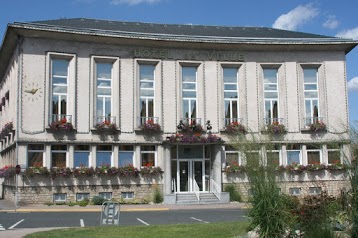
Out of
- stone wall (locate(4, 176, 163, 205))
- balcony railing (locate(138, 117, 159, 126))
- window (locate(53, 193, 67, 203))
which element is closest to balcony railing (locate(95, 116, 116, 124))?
balcony railing (locate(138, 117, 159, 126))

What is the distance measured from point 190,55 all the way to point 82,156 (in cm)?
871

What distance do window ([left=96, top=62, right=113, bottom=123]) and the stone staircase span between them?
603 cm

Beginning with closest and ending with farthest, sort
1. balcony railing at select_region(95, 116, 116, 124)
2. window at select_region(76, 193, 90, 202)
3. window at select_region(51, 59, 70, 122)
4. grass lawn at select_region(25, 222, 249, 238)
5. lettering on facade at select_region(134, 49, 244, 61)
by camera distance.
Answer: grass lawn at select_region(25, 222, 249, 238), window at select_region(76, 193, 90, 202), window at select_region(51, 59, 70, 122), balcony railing at select_region(95, 116, 116, 124), lettering on facade at select_region(134, 49, 244, 61)

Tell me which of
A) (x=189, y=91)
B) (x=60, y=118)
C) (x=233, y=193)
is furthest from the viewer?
(x=189, y=91)

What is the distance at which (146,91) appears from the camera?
28.4 metres

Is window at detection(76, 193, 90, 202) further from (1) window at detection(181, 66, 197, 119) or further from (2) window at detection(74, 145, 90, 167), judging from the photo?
(1) window at detection(181, 66, 197, 119)

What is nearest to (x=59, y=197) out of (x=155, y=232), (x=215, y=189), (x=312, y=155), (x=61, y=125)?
(x=61, y=125)

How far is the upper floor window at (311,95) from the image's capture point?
30047 mm

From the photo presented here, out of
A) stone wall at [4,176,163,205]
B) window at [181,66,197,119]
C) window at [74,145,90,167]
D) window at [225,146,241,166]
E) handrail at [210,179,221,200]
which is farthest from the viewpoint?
window at [181,66,197,119]

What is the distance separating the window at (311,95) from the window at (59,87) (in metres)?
14.6

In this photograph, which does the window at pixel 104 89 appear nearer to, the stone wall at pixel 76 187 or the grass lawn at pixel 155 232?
the stone wall at pixel 76 187

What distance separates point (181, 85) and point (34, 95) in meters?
8.47

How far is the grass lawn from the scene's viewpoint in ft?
38.5

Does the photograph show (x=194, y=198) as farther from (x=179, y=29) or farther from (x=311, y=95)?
(x=179, y=29)
